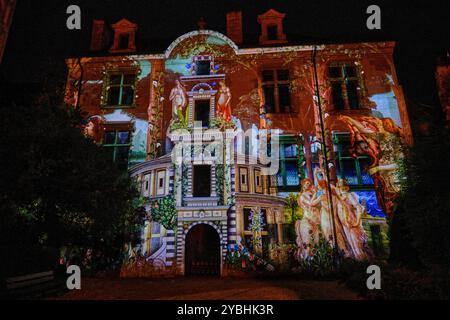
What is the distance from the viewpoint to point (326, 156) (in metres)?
13.2

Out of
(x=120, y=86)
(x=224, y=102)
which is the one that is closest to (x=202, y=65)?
(x=224, y=102)

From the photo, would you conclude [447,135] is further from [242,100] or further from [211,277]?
[211,277]

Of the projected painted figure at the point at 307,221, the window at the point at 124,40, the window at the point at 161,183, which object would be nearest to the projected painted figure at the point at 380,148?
the projected painted figure at the point at 307,221

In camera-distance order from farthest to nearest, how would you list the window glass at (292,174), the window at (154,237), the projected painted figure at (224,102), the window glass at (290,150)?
the projected painted figure at (224,102) → the window glass at (290,150) → the window glass at (292,174) → the window at (154,237)

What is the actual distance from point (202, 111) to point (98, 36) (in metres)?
7.71

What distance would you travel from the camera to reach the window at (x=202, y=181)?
13172 mm

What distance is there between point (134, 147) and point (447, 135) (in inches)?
487

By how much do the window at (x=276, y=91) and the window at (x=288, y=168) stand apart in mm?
1762

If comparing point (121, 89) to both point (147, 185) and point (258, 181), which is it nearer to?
point (147, 185)

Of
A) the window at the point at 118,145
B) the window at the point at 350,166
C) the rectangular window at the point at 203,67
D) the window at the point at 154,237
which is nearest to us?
the window at the point at 154,237

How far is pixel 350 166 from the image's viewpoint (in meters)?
13.2

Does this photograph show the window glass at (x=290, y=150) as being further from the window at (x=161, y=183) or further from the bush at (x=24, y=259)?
the bush at (x=24, y=259)

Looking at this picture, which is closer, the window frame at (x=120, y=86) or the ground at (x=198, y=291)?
the ground at (x=198, y=291)
